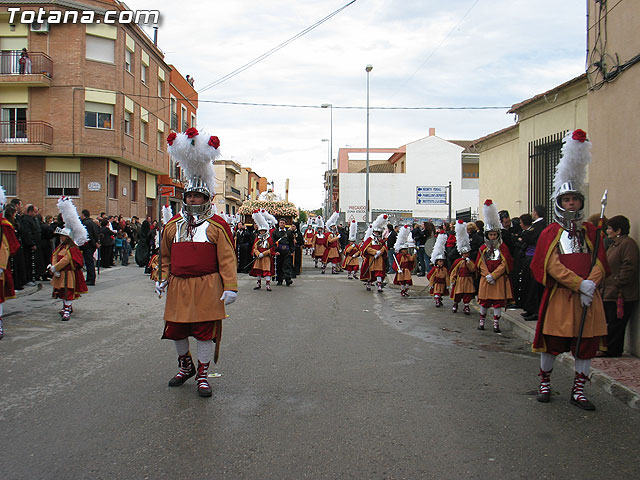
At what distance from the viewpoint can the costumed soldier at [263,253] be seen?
14.6 m

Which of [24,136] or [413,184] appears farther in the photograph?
[413,184]

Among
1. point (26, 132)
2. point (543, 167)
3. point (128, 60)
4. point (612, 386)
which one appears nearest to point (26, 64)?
point (26, 132)

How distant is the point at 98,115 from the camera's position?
27.6 metres

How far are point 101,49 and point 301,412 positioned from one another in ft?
89.3

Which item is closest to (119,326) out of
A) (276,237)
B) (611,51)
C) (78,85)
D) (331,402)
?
(331,402)

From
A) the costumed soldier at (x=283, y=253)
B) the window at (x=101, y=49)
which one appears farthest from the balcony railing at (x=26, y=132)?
the costumed soldier at (x=283, y=253)

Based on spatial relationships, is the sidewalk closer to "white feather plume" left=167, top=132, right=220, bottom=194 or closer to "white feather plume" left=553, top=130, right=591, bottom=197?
"white feather plume" left=553, top=130, right=591, bottom=197

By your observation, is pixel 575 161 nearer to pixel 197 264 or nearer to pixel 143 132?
pixel 197 264

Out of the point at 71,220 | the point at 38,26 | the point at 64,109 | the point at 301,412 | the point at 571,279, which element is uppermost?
the point at 38,26

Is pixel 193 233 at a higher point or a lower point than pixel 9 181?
lower

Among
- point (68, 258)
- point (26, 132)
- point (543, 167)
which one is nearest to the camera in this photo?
point (68, 258)

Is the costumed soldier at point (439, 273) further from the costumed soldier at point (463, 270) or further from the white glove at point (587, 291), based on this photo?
the white glove at point (587, 291)

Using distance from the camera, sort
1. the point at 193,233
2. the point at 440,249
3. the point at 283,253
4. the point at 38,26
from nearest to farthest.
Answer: the point at 193,233
the point at 440,249
the point at 283,253
the point at 38,26

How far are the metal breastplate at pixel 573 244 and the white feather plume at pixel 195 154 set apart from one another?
3.42 meters
